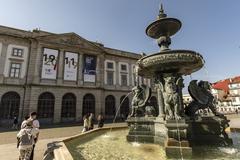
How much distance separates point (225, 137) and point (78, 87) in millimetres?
→ 22963

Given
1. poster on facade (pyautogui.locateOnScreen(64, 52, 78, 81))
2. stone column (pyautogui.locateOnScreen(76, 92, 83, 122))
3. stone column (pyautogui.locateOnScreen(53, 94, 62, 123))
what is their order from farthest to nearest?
poster on facade (pyautogui.locateOnScreen(64, 52, 78, 81)) → stone column (pyautogui.locateOnScreen(76, 92, 83, 122)) → stone column (pyautogui.locateOnScreen(53, 94, 62, 123))

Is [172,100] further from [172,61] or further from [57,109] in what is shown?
[57,109]

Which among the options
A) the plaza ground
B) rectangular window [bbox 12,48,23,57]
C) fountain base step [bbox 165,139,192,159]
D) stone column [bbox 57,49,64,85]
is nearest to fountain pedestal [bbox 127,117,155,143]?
fountain base step [bbox 165,139,192,159]

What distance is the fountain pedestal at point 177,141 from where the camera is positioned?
4.62 meters

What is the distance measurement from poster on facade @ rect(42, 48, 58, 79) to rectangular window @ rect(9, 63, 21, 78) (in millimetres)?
3342

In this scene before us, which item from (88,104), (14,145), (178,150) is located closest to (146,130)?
(178,150)

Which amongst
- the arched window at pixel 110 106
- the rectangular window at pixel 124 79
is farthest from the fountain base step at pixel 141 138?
the rectangular window at pixel 124 79

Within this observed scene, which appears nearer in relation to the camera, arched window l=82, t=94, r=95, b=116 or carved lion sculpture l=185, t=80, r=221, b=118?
carved lion sculpture l=185, t=80, r=221, b=118

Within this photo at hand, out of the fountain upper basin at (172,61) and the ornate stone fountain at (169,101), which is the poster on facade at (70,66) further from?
the fountain upper basin at (172,61)

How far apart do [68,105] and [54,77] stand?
5020mm

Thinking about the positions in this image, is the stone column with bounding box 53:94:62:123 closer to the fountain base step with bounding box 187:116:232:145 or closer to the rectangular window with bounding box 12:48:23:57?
the rectangular window with bounding box 12:48:23:57

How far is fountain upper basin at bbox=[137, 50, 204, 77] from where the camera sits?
5992 mm

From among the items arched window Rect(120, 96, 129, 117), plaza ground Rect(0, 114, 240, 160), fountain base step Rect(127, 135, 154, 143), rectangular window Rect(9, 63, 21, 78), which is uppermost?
rectangular window Rect(9, 63, 21, 78)

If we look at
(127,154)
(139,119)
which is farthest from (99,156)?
(139,119)
